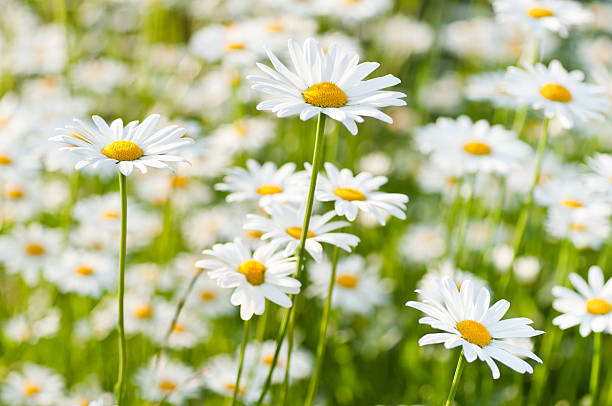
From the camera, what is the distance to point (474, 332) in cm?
113

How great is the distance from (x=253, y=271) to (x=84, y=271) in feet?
4.00

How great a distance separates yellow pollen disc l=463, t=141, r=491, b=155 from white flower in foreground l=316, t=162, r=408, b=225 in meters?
0.63

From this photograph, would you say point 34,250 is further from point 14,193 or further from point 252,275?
point 252,275

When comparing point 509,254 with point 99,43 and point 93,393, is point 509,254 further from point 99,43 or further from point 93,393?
point 99,43

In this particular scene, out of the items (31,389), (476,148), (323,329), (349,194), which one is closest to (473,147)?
(476,148)

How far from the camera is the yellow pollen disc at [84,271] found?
2.28 m

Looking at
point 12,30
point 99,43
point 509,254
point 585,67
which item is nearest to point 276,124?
point 509,254

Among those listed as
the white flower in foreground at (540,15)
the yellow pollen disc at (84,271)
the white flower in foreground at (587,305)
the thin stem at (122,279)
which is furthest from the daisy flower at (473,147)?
the yellow pollen disc at (84,271)

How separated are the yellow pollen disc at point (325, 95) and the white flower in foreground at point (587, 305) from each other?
2.30 feet

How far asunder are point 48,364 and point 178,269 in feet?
1.95

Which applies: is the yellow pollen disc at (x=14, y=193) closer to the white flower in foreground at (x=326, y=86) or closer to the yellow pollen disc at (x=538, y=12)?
the white flower in foreground at (x=326, y=86)

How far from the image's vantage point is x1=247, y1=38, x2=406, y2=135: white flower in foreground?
1.18 metres

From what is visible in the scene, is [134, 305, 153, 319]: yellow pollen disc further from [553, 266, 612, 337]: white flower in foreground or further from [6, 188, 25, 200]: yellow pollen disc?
[553, 266, 612, 337]: white flower in foreground

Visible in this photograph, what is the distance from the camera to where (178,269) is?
2.62 m
